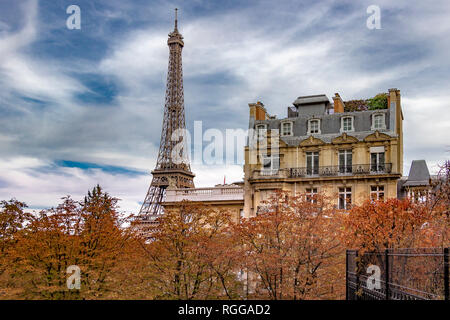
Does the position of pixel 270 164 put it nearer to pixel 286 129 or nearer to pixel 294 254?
pixel 286 129

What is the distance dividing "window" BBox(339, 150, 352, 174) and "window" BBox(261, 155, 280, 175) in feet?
17.3

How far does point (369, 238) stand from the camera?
1059 inches

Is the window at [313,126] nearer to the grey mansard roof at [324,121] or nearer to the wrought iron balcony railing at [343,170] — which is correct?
the grey mansard roof at [324,121]

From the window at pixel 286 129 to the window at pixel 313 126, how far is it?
1727 millimetres

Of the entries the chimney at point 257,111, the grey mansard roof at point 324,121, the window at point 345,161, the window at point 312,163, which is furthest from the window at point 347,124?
the chimney at point 257,111

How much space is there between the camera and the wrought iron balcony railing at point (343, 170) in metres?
44.0

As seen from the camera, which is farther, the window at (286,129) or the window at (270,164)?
the window at (286,129)

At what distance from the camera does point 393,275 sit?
47.4ft

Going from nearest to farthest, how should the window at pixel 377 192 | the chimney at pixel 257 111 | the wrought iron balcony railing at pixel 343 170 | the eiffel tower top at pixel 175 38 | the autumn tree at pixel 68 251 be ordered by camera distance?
the autumn tree at pixel 68 251, the window at pixel 377 192, the wrought iron balcony railing at pixel 343 170, the chimney at pixel 257 111, the eiffel tower top at pixel 175 38

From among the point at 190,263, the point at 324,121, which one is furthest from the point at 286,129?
the point at 190,263

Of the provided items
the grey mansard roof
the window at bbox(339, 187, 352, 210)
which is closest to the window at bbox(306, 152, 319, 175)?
the grey mansard roof
